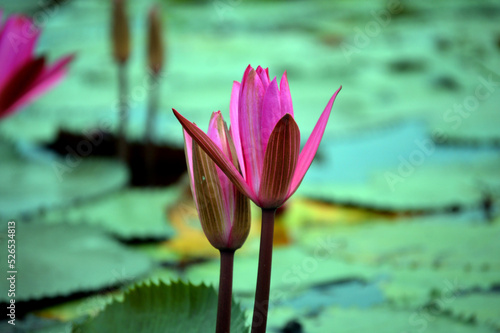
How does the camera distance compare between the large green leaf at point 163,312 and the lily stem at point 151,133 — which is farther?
the lily stem at point 151,133

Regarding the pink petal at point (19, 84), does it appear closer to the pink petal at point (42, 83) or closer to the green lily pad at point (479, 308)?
the pink petal at point (42, 83)

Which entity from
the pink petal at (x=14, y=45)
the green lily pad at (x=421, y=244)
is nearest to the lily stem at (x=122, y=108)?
the green lily pad at (x=421, y=244)

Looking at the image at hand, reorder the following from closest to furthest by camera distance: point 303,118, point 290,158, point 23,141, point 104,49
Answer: point 290,158 → point 23,141 → point 303,118 → point 104,49

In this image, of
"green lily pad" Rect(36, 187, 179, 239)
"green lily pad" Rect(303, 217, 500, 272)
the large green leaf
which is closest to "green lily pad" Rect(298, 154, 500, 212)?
"green lily pad" Rect(303, 217, 500, 272)

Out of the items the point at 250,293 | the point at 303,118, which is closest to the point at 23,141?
the point at 303,118

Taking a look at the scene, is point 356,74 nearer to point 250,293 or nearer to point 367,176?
point 367,176

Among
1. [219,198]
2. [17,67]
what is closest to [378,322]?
[219,198]

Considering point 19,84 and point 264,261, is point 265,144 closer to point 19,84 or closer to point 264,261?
point 264,261
